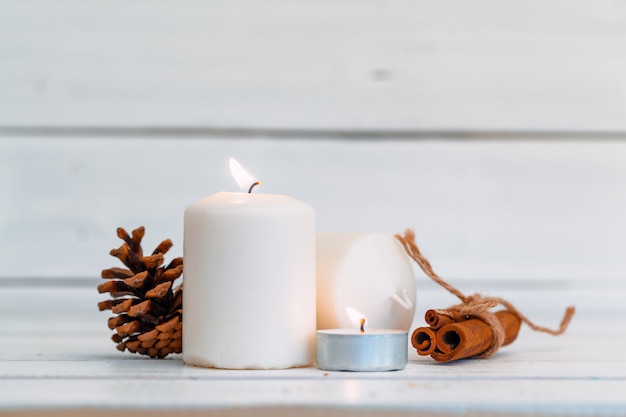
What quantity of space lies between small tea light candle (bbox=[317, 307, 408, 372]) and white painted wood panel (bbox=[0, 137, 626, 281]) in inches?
21.5

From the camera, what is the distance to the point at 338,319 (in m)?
0.62

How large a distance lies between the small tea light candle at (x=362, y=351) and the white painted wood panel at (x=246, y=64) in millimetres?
585

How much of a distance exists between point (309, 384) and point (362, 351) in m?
0.07

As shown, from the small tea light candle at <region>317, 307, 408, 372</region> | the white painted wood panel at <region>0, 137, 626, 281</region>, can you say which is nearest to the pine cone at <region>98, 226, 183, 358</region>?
the small tea light candle at <region>317, 307, 408, 372</region>

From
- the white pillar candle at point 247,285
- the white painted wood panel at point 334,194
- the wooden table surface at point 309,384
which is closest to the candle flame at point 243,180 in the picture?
the white pillar candle at point 247,285

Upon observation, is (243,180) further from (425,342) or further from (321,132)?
(321,132)

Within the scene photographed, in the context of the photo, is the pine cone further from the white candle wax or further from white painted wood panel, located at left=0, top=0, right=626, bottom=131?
white painted wood panel, located at left=0, top=0, right=626, bottom=131

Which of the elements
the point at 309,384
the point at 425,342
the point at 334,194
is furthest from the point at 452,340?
the point at 334,194

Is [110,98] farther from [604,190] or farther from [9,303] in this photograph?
[604,190]

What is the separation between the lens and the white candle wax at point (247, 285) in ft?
1.86

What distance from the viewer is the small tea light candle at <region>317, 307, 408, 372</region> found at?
56cm

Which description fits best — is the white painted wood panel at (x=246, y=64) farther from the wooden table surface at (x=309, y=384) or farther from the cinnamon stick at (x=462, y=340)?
the cinnamon stick at (x=462, y=340)

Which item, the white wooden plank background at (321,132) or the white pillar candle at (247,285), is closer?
the white pillar candle at (247,285)

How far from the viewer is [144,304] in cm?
62
